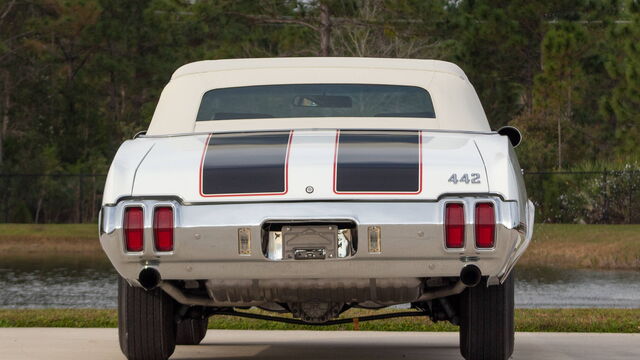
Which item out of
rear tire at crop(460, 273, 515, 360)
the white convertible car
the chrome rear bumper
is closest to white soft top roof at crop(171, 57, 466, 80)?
the white convertible car

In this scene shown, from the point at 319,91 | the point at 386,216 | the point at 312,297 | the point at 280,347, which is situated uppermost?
the point at 319,91

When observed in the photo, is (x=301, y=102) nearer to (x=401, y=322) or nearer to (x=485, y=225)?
(x=485, y=225)

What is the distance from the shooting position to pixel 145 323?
7160 mm

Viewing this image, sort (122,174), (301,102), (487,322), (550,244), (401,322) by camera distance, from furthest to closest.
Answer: (550,244) < (401,322) < (301,102) < (487,322) < (122,174)

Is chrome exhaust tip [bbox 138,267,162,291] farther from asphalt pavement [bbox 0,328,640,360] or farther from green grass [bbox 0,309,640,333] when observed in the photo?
green grass [bbox 0,309,640,333]

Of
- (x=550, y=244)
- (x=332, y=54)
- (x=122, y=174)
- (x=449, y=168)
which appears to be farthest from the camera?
(x=332, y=54)

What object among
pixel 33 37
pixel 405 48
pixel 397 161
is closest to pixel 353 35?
pixel 405 48

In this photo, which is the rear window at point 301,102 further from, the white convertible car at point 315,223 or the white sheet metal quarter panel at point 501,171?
the white sheet metal quarter panel at point 501,171

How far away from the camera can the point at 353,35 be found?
41.2 meters

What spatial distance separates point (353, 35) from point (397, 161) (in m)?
34.9

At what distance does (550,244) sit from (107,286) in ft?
40.4

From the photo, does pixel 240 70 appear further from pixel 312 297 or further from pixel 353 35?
pixel 353 35

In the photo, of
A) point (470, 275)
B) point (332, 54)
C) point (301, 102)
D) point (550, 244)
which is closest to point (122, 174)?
point (301, 102)

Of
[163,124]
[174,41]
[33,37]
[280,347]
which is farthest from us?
[174,41]
